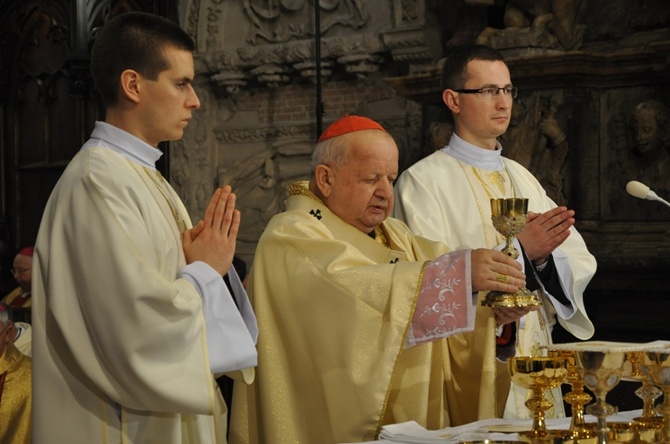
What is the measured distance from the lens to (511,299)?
11.2 ft

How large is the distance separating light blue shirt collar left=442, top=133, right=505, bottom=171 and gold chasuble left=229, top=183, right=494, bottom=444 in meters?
Result: 0.93

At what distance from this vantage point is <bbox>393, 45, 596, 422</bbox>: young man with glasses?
14.6ft

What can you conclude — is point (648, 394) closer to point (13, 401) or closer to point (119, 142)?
point (119, 142)

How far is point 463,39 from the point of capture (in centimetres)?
822

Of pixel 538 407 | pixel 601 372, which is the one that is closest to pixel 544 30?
pixel 538 407

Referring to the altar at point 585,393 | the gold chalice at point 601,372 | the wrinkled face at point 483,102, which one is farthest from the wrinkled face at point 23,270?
the gold chalice at point 601,372

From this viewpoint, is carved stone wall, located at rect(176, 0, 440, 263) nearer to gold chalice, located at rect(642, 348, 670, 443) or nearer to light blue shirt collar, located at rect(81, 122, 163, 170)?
light blue shirt collar, located at rect(81, 122, 163, 170)

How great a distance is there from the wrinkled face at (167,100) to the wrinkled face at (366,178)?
0.72 m

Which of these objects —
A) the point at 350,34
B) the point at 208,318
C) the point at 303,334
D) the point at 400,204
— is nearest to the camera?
the point at 208,318

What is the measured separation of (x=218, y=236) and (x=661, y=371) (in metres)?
1.25

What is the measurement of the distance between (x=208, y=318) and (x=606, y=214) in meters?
4.84

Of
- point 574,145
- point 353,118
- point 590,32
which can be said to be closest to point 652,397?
point 353,118

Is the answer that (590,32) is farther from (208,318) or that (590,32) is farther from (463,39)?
(208,318)

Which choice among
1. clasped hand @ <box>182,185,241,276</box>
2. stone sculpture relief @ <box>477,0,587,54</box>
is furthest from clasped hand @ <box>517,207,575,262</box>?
stone sculpture relief @ <box>477,0,587,54</box>
